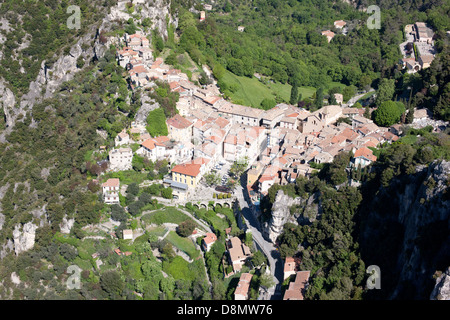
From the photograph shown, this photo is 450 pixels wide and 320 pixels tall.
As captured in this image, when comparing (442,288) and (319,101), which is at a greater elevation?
(442,288)

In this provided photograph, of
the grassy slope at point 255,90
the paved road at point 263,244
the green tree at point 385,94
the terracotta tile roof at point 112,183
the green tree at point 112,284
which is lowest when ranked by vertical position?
the green tree at point 112,284

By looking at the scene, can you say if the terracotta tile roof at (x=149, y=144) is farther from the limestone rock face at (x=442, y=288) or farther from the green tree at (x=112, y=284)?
the limestone rock face at (x=442, y=288)

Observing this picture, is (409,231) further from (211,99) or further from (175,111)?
(211,99)

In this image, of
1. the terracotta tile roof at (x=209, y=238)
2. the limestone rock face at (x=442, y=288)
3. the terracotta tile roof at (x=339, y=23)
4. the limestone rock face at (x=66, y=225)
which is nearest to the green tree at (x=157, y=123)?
the limestone rock face at (x=66, y=225)

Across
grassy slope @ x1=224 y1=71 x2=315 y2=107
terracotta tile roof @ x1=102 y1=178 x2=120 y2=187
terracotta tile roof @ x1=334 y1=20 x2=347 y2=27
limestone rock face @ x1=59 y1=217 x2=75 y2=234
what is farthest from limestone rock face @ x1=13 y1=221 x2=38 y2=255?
terracotta tile roof @ x1=334 y1=20 x2=347 y2=27

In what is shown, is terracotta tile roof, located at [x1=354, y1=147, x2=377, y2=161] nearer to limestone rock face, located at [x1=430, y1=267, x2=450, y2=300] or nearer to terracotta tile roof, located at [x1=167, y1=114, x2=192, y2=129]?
limestone rock face, located at [x1=430, y1=267, x2=450, y2=300]

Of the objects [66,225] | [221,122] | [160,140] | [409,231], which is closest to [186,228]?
[160,140]

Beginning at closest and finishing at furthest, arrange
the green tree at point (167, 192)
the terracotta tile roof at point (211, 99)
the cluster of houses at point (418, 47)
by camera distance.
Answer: the green tree at point (167, 192), the terracotta tile roof at point (211, 99), the cluster of houses at point (418, 47)
